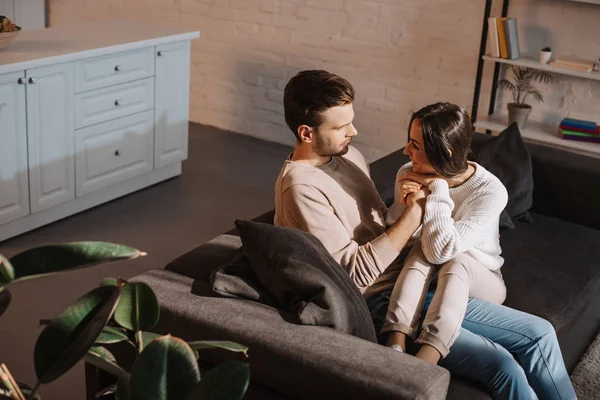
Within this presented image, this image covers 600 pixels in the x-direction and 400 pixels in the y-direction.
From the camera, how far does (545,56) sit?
4.26 meters

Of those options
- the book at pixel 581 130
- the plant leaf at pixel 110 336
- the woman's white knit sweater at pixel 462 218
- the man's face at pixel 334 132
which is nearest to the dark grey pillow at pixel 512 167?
the woman's white knit sweater at pixel 462 218

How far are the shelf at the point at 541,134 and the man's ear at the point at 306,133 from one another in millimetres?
2322

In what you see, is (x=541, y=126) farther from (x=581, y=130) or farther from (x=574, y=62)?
(x=574, y=62)

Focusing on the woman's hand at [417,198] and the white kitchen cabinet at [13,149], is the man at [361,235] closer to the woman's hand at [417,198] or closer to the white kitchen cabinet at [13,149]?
the woman's hand at [417,198]

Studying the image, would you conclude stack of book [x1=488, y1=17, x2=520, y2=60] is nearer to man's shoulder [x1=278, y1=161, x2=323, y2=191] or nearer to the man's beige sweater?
the man's beige sweater

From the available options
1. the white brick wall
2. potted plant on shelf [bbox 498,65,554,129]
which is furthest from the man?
the white brick wall

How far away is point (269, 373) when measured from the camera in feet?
6.34

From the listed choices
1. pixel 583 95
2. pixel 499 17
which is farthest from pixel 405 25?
pixel 583 95

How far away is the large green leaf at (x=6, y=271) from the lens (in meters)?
1.08

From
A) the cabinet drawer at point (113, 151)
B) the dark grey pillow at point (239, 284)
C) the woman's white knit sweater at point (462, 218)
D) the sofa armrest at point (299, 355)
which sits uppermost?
the woman's white knit sweater at point (462, 218)

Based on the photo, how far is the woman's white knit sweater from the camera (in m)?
2.29

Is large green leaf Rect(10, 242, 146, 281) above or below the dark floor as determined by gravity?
above

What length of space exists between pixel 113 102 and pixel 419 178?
2107 mm

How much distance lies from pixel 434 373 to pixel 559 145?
286 centimetres
